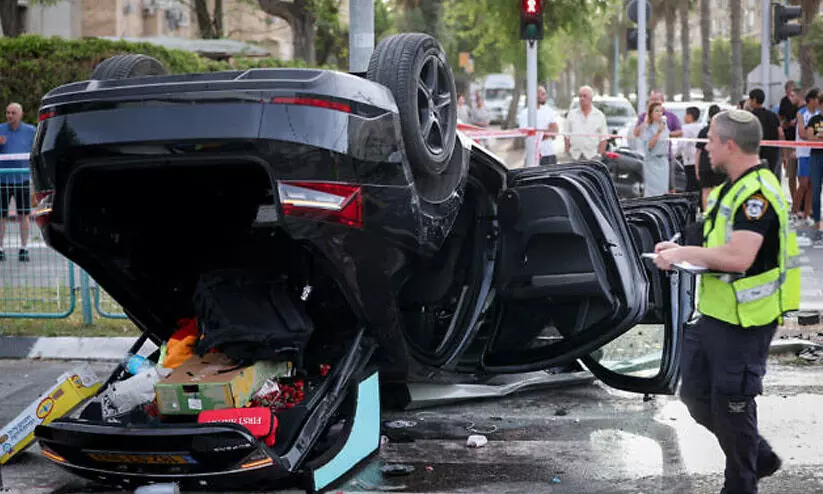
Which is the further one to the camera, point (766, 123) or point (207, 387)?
point (766, 123)

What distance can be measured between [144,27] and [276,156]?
4604cm

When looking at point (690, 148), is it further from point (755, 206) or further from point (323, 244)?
point (323, 244)

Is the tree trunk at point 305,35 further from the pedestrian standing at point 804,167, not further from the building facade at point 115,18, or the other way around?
the pedestrian standing at point 804,167

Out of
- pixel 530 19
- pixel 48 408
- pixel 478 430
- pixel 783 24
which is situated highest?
pixel 783 24

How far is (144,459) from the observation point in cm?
571

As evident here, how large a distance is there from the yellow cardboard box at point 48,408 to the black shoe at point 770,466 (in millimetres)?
3247

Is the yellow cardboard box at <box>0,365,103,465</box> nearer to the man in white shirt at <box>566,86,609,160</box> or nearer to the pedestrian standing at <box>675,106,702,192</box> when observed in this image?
the man in white shirt at <box>566,86,609,160</box>

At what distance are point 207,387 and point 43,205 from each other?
1111 millimetres

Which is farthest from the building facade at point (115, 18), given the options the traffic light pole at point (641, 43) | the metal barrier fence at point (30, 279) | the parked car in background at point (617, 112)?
the metal barrier fence at point (30, 279)

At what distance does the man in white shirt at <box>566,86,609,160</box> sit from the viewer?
61.3ft

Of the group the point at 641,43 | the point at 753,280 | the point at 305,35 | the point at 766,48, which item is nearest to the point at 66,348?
the point at 753,280

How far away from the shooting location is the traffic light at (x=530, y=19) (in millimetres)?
16188

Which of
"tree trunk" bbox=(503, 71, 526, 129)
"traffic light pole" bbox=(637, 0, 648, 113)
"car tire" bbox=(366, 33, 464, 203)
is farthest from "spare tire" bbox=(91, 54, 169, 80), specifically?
"tree trunk" bbox=(503, 71, 526, 129)

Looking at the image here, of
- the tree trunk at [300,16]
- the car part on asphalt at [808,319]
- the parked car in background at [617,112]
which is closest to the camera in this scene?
the car part on asphalt at [808,319]
